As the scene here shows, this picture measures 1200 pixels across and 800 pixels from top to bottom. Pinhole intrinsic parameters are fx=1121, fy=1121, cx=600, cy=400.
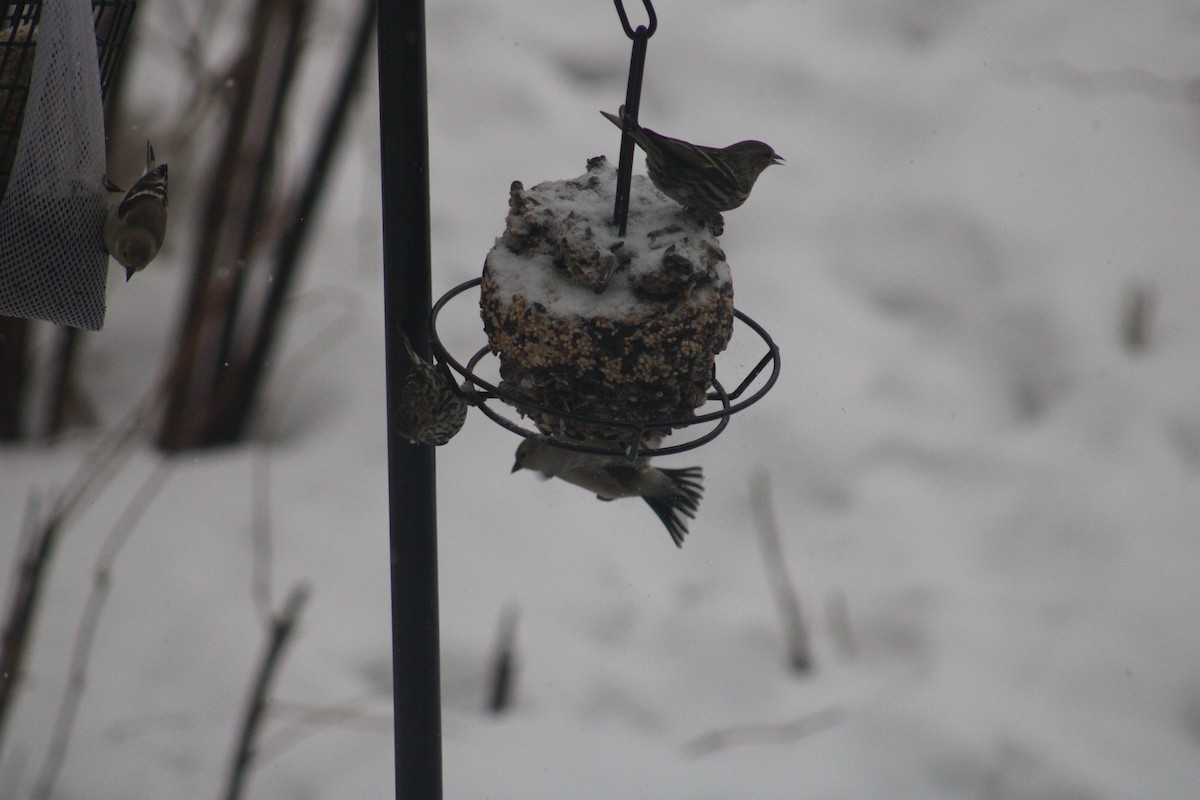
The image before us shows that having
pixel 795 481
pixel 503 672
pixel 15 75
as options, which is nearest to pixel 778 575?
pixel 795 481

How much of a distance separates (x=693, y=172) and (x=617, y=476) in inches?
18.3

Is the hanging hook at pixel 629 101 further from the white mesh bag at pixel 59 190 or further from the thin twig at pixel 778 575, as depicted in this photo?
the thin twig at pixel 778 575

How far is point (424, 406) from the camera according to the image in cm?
141

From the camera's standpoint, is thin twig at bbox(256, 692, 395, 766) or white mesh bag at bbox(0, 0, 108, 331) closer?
white mesh bag at bbox(0, 0, 108, 331)

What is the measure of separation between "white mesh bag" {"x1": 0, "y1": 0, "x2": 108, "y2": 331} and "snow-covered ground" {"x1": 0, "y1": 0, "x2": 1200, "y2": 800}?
1.57 m

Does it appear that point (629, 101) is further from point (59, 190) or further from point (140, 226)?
point (59, 190)

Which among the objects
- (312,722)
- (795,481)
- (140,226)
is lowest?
(312,722)

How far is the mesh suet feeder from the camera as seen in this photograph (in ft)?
4.91

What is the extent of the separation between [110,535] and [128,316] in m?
0.98

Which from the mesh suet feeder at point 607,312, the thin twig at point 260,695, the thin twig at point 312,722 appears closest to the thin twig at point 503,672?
the thin twig at point 312,722

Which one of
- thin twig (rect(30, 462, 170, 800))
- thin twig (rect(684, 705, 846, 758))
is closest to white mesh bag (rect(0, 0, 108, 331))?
thin twig (rect(30, 462, 170, 800))

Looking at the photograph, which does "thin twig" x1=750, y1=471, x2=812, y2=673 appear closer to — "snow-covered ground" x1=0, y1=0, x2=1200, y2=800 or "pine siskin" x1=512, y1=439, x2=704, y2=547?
"snow-covered ground" x1=0, y1=0, x2=1200, y2=800

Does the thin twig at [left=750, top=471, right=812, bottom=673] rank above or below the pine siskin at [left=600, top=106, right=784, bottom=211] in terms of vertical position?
below

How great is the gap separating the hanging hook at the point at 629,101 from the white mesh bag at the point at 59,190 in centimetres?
77
